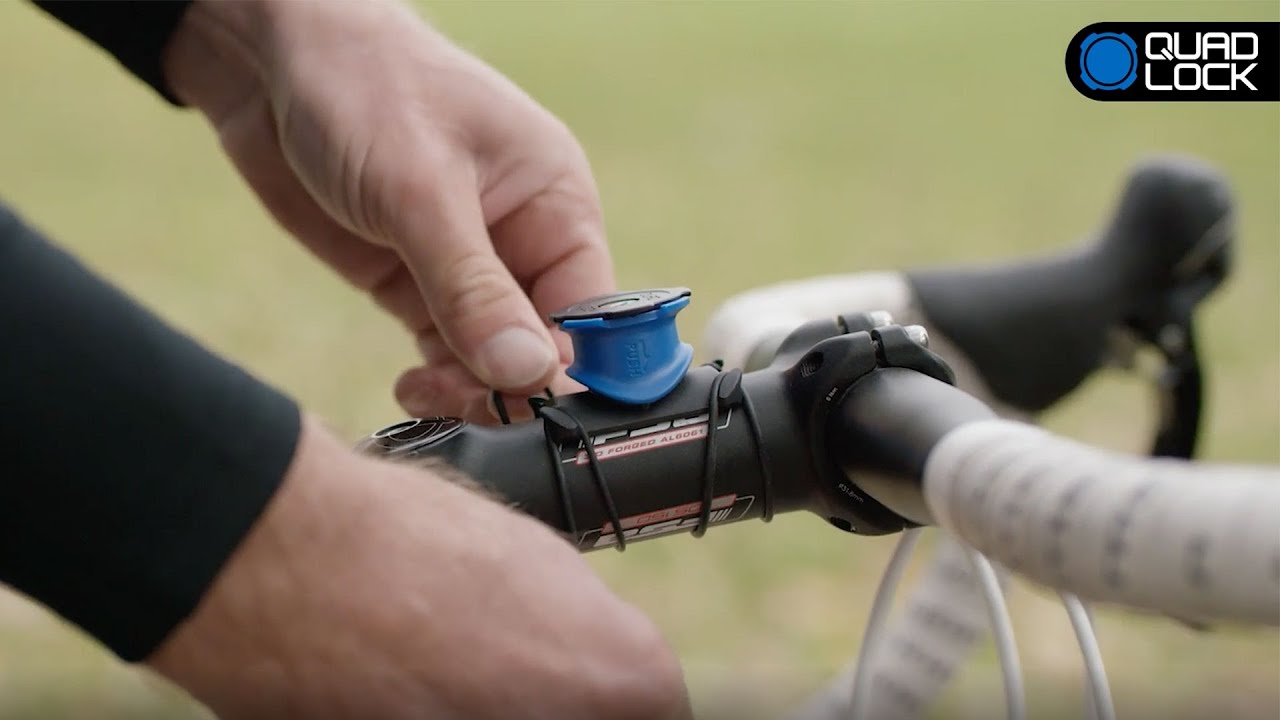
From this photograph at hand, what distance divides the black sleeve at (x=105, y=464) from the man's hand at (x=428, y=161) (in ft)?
0.87

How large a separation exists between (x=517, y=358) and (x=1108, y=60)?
826 mm

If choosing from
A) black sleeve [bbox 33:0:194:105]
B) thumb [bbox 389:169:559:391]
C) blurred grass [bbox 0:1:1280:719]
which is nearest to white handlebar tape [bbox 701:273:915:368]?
thumb [bbox 389:169:559:391]

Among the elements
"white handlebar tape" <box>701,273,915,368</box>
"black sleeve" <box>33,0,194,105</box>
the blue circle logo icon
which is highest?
the blue circle logo icon

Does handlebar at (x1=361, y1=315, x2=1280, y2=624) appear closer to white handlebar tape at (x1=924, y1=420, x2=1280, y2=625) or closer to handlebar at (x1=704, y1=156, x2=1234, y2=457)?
white handlebar tape at (x1=924, y1=420, x2=1280, y2=625)

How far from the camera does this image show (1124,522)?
1.36 feet

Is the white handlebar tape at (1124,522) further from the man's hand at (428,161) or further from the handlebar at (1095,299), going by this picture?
the handlebar at (1095,299)

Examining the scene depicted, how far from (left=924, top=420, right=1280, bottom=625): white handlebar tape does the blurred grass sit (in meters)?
0.32

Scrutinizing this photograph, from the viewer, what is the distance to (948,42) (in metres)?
4.18

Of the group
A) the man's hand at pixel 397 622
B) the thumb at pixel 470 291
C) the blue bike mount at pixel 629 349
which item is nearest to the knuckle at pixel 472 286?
the thumb at pixel 470 291

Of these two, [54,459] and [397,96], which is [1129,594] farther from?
[397,96]

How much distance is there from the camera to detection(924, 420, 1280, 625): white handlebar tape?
388mm

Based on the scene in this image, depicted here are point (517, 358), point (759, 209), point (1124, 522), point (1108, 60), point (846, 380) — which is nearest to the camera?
point (1124, 522)

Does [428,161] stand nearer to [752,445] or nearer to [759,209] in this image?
[752,445]

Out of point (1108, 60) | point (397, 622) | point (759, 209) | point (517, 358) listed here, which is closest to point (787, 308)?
point (517, 358)
